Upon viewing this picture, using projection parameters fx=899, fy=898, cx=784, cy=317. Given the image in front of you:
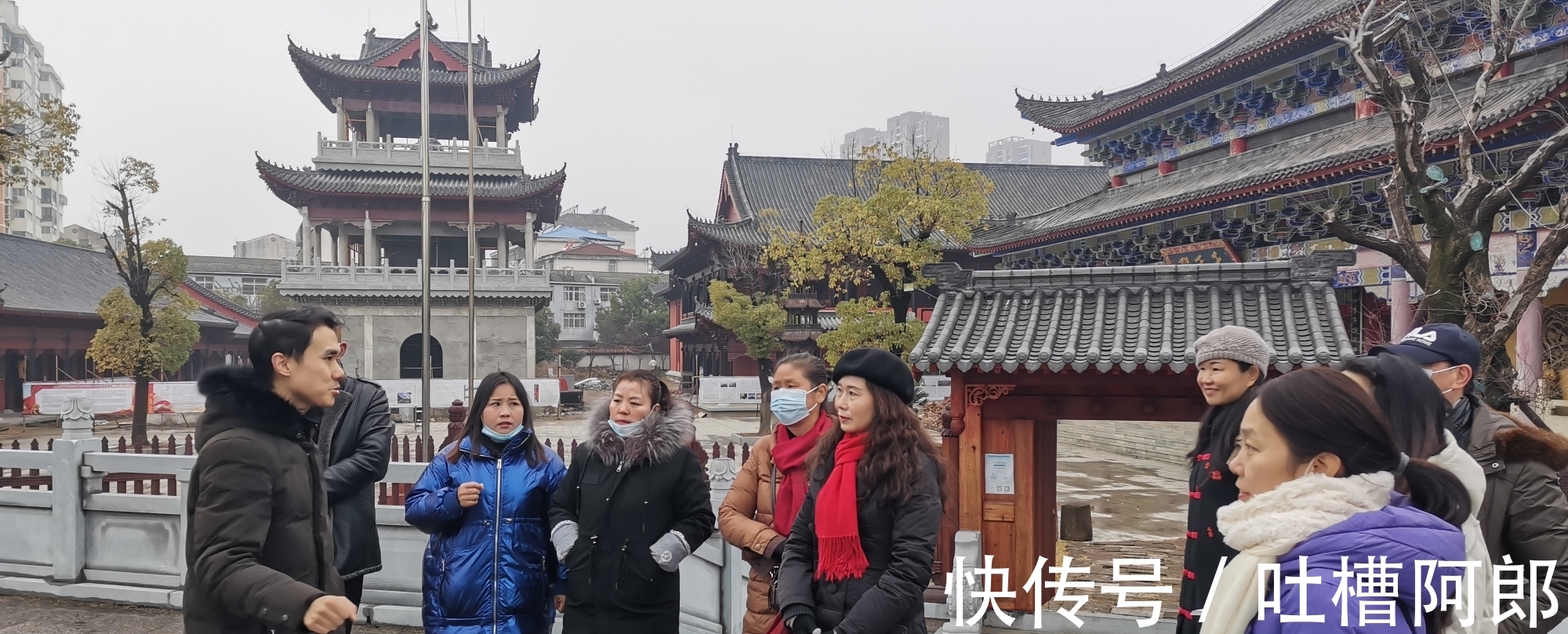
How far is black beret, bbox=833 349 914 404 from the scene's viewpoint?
282 centimetres

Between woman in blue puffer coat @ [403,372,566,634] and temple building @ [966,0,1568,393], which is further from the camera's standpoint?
temple building @ [966,0,1568,393]

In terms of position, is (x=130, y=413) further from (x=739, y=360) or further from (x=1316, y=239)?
(x=1316, y=239)

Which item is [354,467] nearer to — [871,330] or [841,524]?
[841,524]

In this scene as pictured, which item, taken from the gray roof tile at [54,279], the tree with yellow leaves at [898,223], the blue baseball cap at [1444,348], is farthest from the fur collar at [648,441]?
the gray roof tile at [54,279]

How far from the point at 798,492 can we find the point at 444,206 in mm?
24490

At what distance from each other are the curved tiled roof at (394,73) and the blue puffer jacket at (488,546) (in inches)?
966

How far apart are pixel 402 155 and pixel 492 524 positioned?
24.5m

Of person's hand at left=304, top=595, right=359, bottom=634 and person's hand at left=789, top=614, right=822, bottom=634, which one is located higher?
person's hand at left=304, top=595, right=359, bottom=634

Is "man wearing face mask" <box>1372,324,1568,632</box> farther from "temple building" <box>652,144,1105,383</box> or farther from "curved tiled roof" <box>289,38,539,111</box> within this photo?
"curved tiled roof" <box>289,38,539,111</box>

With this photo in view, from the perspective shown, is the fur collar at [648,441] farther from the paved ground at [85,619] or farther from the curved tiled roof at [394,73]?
the curved tiled roof at [394,73]

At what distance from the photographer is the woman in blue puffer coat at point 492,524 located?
3.31m

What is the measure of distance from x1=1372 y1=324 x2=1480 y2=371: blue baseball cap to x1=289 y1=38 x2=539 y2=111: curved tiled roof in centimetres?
2582

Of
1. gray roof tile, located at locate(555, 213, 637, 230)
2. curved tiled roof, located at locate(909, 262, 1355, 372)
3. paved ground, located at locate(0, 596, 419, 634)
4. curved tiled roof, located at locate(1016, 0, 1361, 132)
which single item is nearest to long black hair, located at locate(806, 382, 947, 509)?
curved tiled roof, located at locate(909, 262, 1355, 372)

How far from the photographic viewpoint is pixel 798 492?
313 centimetres
